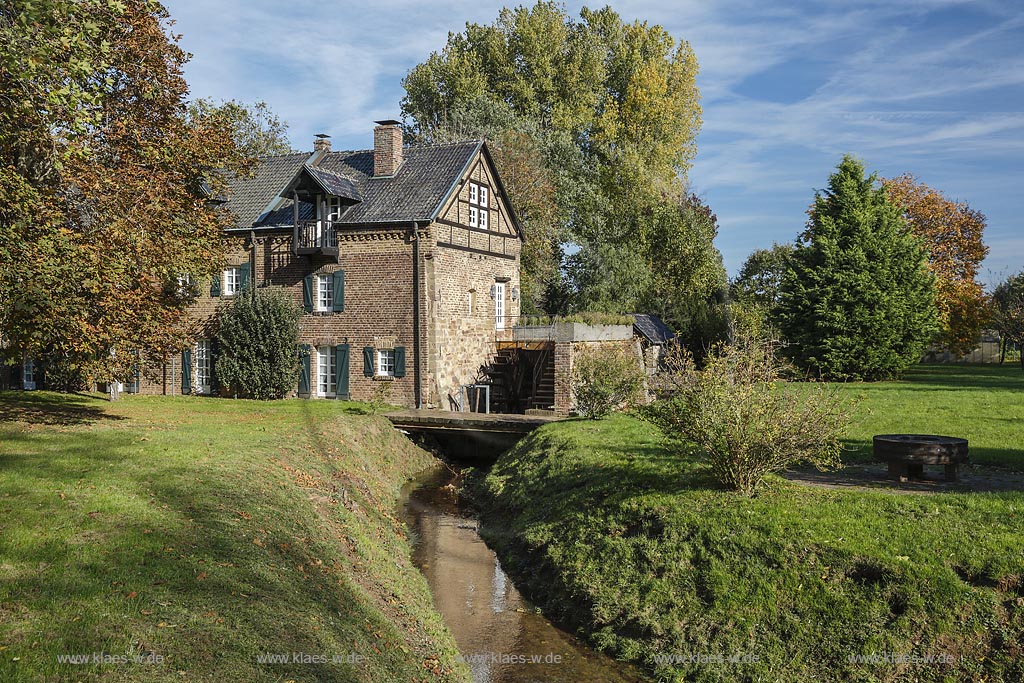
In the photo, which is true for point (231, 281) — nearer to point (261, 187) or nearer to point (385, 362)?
point (261, 187)

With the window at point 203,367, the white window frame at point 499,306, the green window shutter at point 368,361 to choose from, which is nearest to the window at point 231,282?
the window at point 203,367

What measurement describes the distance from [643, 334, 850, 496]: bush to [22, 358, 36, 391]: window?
90.2 feet

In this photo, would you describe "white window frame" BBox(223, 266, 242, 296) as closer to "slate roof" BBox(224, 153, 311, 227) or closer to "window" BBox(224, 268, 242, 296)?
"window" BBox(224, 268, 242, 296)

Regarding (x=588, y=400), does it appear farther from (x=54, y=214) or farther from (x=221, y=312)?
(x=221, y=312)

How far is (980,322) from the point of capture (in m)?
47.1

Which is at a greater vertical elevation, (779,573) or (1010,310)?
(1010,310)

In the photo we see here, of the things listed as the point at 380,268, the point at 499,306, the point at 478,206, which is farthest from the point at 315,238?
the point at 499,306

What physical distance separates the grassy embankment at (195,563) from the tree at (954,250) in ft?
144

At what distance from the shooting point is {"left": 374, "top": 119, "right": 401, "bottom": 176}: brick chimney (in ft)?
92.7

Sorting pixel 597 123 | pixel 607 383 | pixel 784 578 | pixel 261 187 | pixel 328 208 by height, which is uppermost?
pixel 597 123

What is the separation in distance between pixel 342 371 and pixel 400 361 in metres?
2.43

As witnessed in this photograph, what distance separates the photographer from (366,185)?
28.1 metres

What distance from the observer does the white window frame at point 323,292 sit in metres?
27.0

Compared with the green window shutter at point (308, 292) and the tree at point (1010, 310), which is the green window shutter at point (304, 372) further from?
the tree at point (1010, 310)
